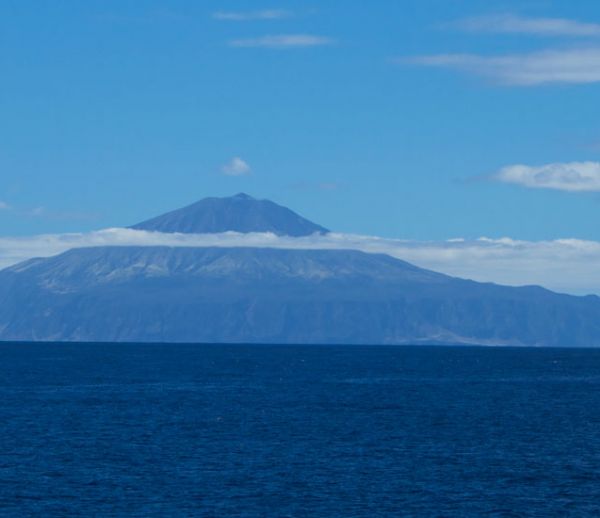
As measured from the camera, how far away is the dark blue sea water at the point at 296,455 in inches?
2699

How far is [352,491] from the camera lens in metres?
72.2

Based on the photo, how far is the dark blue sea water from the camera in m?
68.6

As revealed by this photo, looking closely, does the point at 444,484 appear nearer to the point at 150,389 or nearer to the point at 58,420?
the point at 58,420

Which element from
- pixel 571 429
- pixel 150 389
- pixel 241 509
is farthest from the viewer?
pixel 150 389

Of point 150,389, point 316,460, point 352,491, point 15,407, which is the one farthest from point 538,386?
point 352,491

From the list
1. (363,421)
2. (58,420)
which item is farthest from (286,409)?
(58,420)

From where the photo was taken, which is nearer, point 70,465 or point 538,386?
point 70,465

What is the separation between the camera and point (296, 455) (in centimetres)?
8781

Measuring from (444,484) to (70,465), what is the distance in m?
25.8

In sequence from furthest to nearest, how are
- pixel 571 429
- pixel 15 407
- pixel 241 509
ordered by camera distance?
pixel 15 407
pixel 571 429
pixel 241 509

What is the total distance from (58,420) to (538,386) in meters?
92.7

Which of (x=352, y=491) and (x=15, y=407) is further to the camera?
(x=15, y=407)

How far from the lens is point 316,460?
85.0 m

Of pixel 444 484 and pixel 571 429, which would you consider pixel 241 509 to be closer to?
pixel 444 484
